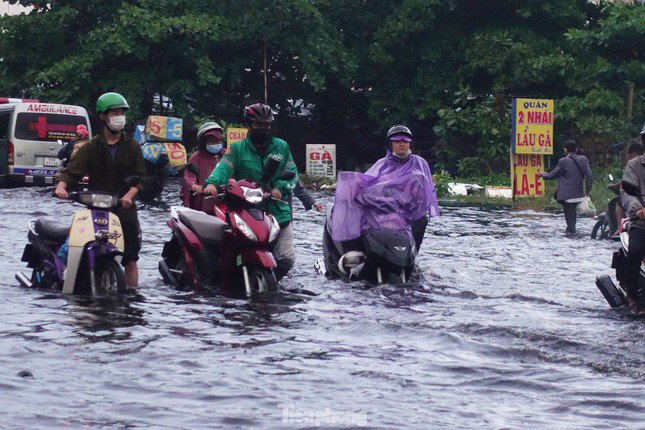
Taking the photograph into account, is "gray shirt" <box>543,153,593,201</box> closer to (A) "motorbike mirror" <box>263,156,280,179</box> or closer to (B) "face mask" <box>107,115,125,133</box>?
(A) "motorbike mirror" <box>263,156,280,179</box>

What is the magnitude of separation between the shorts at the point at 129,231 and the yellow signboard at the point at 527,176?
2000 cm

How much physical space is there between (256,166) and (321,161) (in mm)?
24528

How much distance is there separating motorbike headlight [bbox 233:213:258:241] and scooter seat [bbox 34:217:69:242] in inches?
57.5

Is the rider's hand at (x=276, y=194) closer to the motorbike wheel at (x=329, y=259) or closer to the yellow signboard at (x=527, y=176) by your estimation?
the motorbike wheel at (x=329, y=259)

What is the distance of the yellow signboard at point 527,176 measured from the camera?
29.9 m

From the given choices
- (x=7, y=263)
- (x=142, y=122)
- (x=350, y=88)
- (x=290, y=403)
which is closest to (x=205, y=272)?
(x=7, y=263)

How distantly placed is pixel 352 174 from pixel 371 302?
Result: 2.16m

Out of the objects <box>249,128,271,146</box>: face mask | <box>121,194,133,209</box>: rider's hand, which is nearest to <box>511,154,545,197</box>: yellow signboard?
<box>249,128,271,146</box>: face mask

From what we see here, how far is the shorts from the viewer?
34.9ft

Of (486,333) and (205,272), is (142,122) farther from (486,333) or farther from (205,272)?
(486,333)

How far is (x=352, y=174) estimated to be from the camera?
12750 millimetres

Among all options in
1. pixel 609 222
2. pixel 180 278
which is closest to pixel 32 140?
pixel 609 222

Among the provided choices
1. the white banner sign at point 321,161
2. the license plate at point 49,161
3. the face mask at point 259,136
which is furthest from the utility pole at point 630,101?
the face mask at point 259,136

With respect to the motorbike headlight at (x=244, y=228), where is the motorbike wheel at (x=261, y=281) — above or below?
below
